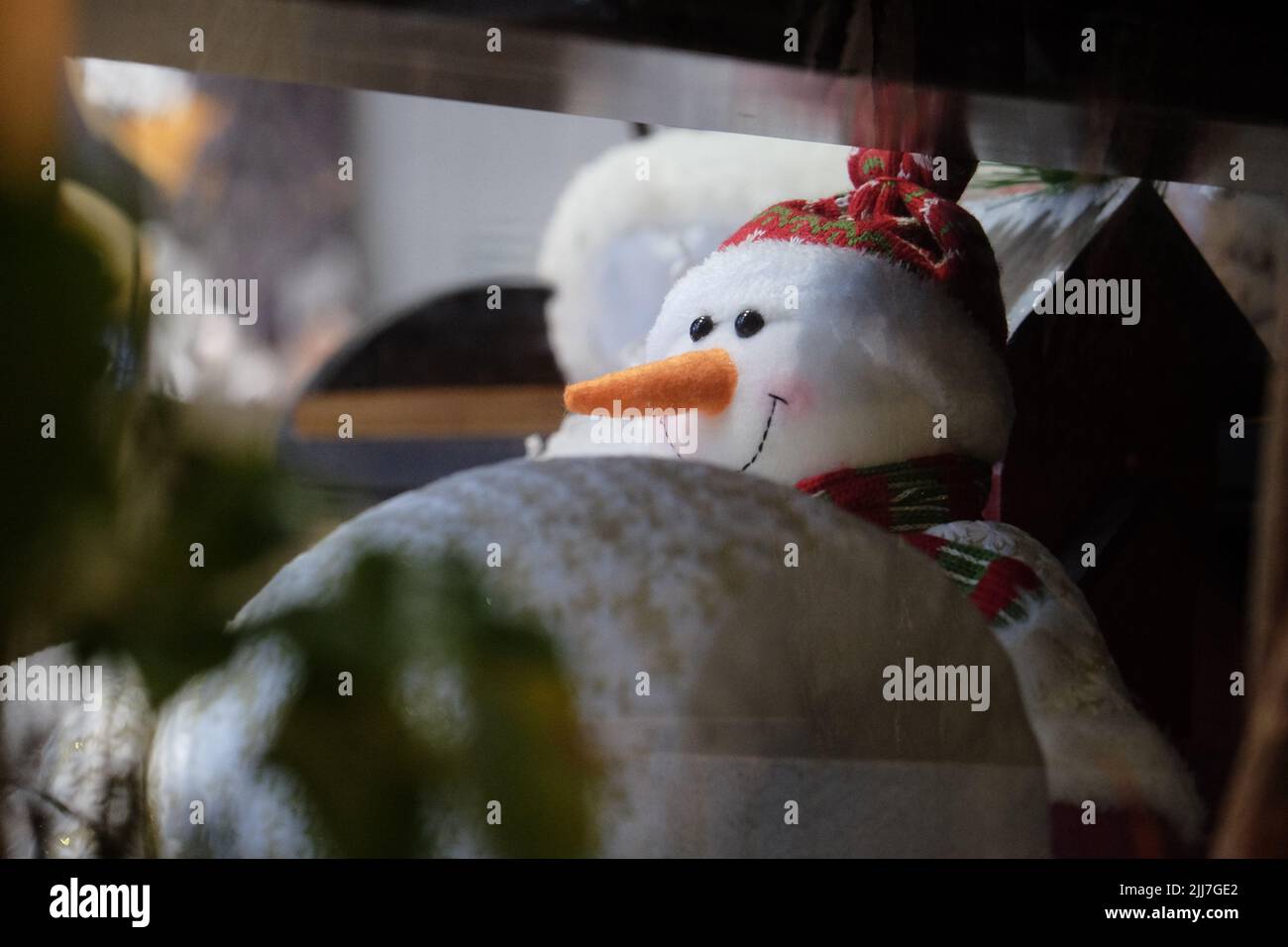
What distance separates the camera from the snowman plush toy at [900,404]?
30.9 inches

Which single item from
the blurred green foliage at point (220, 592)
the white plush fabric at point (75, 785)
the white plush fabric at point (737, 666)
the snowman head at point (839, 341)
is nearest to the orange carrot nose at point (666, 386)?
the snowman head at point (839, 341)

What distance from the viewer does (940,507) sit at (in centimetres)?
82

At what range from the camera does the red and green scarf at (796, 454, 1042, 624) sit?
780mm

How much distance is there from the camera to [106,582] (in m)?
0.23

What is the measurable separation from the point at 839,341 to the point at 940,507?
0.47 feet

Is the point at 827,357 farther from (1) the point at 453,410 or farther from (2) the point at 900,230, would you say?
(1) the point at 453,410

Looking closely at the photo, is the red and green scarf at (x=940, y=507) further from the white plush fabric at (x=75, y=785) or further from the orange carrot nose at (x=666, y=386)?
the white plush fabric at (x=75, y=785)

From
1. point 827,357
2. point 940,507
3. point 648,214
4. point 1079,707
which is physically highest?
point 648,214

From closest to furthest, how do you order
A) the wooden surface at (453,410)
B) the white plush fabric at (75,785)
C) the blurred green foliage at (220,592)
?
the blurred green foliage at (220,592), the white plush fabric at (75,785), the wooden surface at (453,410)

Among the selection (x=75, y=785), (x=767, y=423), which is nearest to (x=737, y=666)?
(x=767, y=423)

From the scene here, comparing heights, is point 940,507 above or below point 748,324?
below

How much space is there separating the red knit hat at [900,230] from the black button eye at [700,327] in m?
0.07
